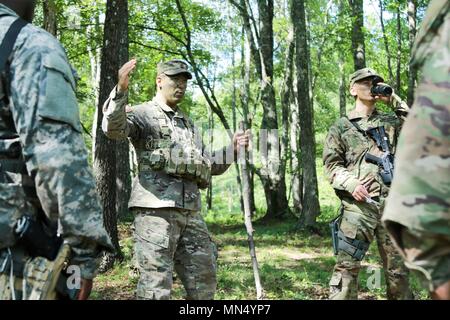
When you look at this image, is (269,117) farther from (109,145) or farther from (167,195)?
(167,195)

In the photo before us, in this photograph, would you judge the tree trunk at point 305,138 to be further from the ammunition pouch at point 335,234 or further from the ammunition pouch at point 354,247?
the ammunition pouch at point 354,247

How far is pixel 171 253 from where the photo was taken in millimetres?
4262

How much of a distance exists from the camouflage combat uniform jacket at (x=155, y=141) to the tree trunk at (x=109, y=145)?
3314mm

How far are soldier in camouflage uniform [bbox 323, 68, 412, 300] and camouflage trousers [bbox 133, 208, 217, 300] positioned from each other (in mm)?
1327

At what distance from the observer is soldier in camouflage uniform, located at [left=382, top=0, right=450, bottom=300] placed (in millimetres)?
1530

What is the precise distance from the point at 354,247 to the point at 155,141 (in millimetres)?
2135

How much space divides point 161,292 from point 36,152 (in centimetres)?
226

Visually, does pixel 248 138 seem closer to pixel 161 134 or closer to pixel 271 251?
pixel 161 134

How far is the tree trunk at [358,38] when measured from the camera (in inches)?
493

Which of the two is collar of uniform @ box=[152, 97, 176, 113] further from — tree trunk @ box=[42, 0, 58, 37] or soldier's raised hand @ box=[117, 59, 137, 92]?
tree trunk @ box=[42, 0, 58, 37]

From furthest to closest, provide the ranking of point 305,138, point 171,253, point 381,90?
point 305,138 < point 381,90 < point 171,253

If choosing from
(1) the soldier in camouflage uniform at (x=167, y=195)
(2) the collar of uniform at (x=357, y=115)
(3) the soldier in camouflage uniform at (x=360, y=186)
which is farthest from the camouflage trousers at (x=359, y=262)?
(1) the soldier in camouflage uniform at (x=167, y=195)

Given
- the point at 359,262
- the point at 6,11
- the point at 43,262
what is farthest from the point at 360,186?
the point at 6,11

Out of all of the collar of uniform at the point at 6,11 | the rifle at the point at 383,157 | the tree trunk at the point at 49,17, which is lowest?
the rifle at the point at 383,157
